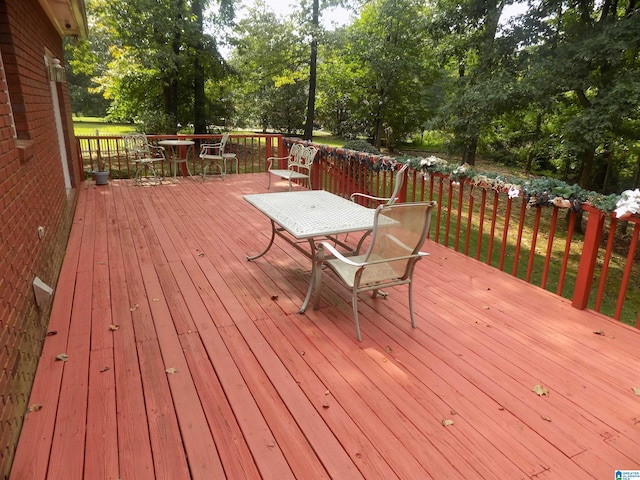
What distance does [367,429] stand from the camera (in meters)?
1.81

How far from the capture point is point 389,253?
2.56 m

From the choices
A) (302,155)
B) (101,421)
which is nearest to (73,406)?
(101,421)

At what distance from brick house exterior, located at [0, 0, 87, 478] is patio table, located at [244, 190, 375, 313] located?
1.50 m

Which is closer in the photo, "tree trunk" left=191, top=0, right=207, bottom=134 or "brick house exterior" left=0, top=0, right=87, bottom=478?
"brick house exterior" left=0, top=0, right=87, bottom=478

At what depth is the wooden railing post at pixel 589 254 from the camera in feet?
8.88

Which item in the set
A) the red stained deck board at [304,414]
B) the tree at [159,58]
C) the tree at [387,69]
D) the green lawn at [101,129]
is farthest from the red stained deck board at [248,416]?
the green lawn at [101,129]

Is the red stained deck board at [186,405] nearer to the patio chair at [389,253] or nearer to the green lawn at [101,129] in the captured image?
the patio chair at [389,253]

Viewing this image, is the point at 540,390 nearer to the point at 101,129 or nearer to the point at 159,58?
the point at 159,58

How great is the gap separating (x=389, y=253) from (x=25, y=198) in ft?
7.37

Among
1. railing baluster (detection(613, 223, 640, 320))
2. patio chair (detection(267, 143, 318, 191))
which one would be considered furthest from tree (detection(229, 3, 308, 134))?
railing baluster (detection(613, 223, 640, 320))

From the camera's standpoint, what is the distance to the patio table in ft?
9.18

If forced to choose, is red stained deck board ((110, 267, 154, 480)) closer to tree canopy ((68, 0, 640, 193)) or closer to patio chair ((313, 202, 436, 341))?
patio chair ((313, 202, 436, 341))

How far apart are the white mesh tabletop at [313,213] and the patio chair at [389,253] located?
0.22m

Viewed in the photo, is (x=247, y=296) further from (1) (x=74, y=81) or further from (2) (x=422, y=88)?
(1) (x=74, y=81)
